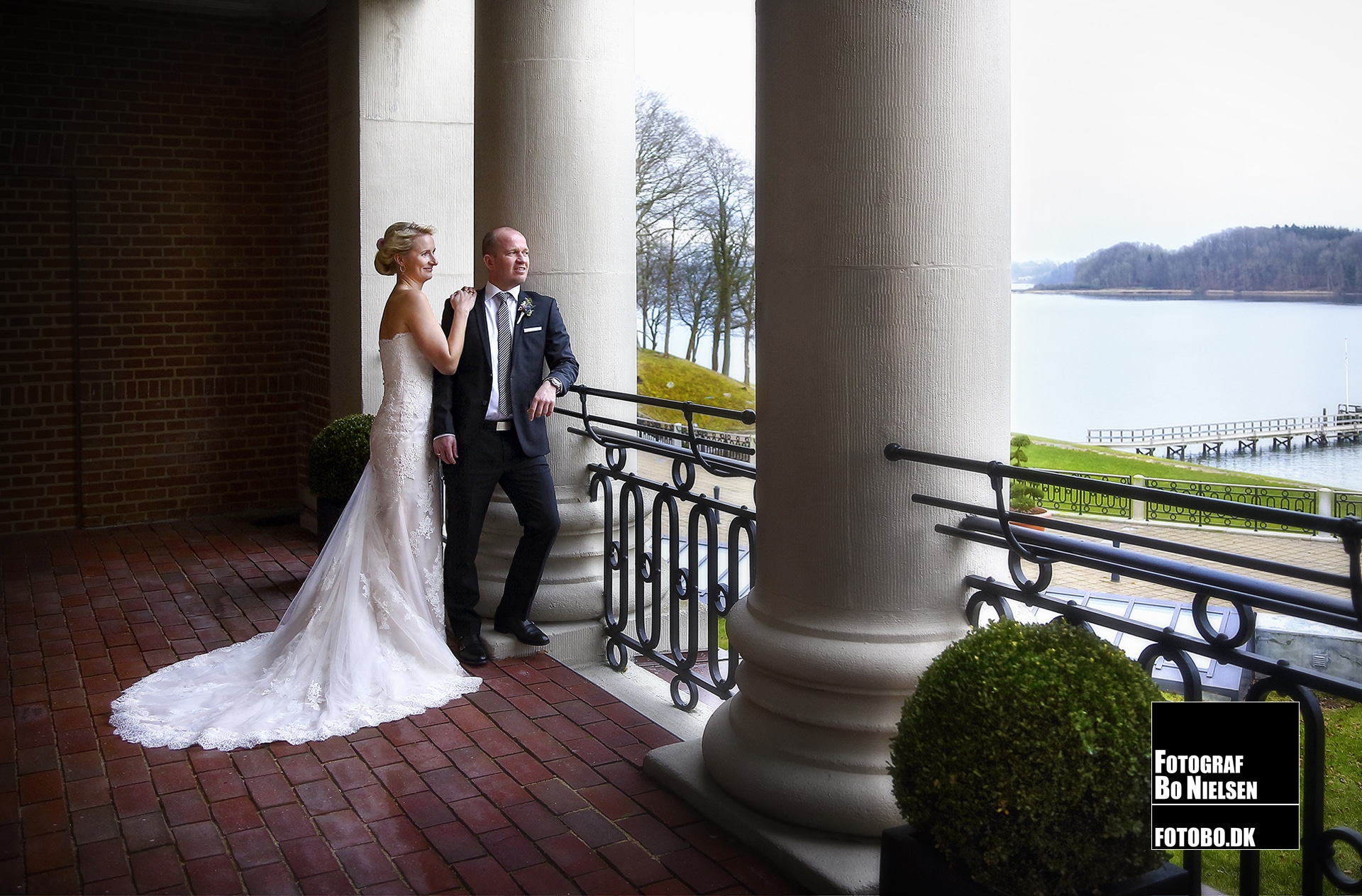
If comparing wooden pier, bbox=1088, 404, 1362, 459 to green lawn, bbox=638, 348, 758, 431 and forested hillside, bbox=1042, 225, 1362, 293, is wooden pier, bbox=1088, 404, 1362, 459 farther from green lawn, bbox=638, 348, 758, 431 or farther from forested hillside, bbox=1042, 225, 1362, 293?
green lawn, bbox=638, 348, 758, 431

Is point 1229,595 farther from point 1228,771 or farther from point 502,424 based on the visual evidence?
point 502,424

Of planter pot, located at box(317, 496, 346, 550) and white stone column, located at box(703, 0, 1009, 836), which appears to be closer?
white stone column, located at box(703, 0, 1009, 836)

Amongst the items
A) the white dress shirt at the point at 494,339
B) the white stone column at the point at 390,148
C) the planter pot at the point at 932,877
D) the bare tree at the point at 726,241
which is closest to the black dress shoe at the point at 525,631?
the white dress shirt at the point at 494,339

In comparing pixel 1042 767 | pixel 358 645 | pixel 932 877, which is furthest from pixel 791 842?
pixel 358 645

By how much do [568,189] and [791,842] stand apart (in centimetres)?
314

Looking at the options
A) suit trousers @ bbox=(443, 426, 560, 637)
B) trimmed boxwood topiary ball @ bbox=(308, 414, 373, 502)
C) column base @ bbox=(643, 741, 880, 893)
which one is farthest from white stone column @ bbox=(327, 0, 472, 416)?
column base @ bbox=(643, 741, 880, 893)

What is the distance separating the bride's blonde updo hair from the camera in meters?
4.79

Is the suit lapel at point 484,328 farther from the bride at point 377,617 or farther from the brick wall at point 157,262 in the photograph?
the brick wall at point 157,262

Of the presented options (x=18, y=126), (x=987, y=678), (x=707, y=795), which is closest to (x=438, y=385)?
(x=707, y=795)

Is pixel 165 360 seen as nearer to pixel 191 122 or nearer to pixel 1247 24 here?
pixel 191 122

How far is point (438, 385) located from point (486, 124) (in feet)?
4.16

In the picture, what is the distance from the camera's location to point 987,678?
2.28 metres

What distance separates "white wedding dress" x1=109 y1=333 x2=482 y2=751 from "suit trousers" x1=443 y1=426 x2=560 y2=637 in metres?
0.09

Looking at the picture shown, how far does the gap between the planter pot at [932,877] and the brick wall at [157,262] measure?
6.49 metres
